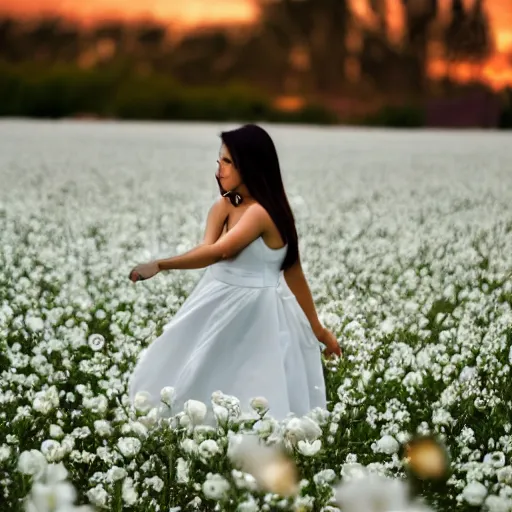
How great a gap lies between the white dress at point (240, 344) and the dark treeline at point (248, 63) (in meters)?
15.1

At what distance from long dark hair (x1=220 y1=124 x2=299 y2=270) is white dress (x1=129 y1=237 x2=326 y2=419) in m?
0.12

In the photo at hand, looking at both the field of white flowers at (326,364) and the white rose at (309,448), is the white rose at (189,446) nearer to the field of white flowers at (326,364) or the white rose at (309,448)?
the field of white flowers at (326,364)

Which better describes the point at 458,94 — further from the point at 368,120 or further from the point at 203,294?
the point at 203,294


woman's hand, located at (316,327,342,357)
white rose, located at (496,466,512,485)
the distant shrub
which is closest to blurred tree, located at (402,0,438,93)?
the distant shrub

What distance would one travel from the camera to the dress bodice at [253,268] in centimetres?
355

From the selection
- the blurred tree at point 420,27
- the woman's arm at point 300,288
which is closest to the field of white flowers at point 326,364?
the woman's arm at point 300,288

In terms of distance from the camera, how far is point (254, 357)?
11.6ft

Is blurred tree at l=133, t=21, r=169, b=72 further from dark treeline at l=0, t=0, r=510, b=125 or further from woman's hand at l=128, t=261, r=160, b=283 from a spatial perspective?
woman's hand at l=128, t=261, r=160, b=283

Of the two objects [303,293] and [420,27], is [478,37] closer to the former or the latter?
[420,27]

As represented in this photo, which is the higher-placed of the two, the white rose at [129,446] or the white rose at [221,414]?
the white rose at [221,414]

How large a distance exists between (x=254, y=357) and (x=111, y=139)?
19.2 metres

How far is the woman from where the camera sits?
11.3ft

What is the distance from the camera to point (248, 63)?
2928 cm

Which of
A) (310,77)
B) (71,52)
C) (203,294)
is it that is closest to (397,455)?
(203,294)
